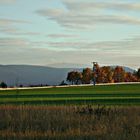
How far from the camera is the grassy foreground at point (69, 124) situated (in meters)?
16.2

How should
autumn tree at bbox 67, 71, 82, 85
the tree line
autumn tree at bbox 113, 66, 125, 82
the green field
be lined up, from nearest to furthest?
the green field < the tree line < autumn tree at bbox 67, 71, 82, 85 < autumn tree at bbox 113, 66, 125, 82

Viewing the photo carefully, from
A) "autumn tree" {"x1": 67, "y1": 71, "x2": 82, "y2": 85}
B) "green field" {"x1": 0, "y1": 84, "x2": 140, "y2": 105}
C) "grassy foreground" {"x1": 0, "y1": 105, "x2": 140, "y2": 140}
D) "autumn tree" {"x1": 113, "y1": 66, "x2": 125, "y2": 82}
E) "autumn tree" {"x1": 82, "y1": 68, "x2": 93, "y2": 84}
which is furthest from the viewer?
"autumn tree" {"x1": 113, "y1": 66, "x2": 125, "y2": 82}

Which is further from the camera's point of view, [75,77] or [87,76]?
[75,77]

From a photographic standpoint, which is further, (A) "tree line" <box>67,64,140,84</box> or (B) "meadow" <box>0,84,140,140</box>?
(A) "tree line" <box>67,64,140,84</box>

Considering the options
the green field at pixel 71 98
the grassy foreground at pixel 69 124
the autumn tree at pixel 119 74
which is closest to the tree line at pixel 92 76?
the autumn tree at pixel 119 74

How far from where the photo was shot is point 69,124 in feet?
60.7

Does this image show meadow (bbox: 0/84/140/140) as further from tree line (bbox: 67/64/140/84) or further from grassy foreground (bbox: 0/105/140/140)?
tree line (bbox: 67/64/140/84)

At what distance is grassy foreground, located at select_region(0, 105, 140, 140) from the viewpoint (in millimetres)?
16161

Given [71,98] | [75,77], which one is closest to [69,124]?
[71,98]

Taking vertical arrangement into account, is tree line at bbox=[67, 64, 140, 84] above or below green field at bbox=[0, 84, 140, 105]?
above

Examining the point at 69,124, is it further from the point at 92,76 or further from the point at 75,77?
the point at 75,77

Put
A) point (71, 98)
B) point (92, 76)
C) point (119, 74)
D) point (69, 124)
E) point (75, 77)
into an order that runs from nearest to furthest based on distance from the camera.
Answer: point (69, 124) → point (71, 98) → point (92, 76) → point (75, 77) → point (119, 74)

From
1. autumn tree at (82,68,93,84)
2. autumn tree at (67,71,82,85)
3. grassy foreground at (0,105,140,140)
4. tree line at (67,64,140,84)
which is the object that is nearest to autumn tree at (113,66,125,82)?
tree line at (67,64,140,84)

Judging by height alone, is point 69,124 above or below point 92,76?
below
